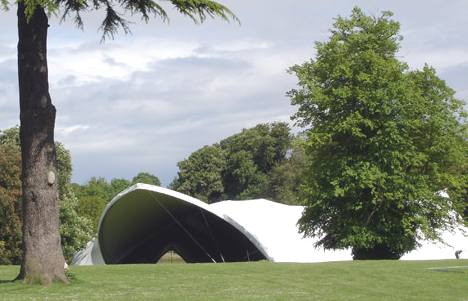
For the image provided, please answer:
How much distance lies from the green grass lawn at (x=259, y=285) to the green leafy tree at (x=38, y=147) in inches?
20.7

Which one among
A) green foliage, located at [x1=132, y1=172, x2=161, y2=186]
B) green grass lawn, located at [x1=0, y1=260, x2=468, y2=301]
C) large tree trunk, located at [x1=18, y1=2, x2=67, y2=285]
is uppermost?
green foliage, located at [x1=132, y1=172, x2=161, y2=186]

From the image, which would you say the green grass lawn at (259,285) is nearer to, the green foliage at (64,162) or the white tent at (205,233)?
the white tent at (205,233)

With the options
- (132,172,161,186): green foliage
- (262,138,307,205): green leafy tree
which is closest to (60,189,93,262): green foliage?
(262,138,307,205): green leafy tree

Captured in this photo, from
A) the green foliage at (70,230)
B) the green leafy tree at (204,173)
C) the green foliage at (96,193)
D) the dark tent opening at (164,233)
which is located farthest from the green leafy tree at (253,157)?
the green foliage at (70,230)

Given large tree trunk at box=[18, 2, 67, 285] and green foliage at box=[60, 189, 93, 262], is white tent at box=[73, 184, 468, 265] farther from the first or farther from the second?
large tree trunk at box=[18, 2, 67, 285]

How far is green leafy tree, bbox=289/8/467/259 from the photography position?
2947cm

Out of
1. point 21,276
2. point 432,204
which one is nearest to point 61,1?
point 21,276

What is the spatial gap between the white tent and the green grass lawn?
17.8 m

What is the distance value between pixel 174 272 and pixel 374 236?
47.5 ft

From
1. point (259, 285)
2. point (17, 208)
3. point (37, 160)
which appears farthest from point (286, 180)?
point (37, 160)

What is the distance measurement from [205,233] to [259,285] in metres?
33.5

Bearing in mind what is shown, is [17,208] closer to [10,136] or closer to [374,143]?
[10,136]

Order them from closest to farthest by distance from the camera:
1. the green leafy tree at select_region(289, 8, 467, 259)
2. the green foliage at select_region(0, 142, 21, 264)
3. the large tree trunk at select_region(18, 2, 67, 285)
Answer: the large tree trunk at select_region(18, 2, 67, 285)
the green leafy tree at select_region(289, 8, 467, 259)
the green foliage at select_region(0, 142, 21, 264)

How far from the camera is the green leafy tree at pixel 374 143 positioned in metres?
29.5
